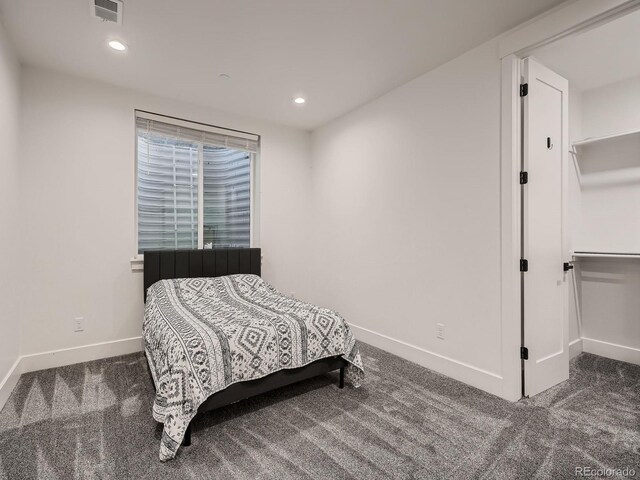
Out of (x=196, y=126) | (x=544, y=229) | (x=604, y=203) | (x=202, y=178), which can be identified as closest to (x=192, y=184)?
(x=202, y=178)

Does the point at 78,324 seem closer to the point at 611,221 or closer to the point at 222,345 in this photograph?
the point at 222,345

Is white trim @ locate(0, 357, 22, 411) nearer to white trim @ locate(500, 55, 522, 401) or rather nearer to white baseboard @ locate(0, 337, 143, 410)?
white baseboard @ locate(0, 337, 143, 410)

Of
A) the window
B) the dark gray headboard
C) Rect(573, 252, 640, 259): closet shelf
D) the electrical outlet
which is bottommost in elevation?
the electrical outlet

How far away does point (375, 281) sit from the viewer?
346 cm

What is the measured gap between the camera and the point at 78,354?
9.89ft

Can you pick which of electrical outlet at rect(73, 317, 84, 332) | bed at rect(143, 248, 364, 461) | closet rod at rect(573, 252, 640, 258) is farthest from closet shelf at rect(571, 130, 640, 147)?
electrical outlet at rect(73, 317, 84, 332)

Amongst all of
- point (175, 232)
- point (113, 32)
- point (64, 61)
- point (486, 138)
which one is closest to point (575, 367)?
point (486, 138)

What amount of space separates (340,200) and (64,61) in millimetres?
2881

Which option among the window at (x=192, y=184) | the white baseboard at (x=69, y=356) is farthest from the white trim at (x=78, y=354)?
the window at (x=192, y=184)

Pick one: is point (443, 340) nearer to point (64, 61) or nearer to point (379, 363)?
point (379, 363)

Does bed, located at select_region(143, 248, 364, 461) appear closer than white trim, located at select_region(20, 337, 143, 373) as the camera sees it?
Yes

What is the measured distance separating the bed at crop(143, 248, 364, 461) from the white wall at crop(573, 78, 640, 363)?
8.18 ft

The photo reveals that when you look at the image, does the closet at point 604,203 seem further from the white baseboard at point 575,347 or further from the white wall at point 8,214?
the white wall at point 8,214

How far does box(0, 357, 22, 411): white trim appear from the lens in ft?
7.25
